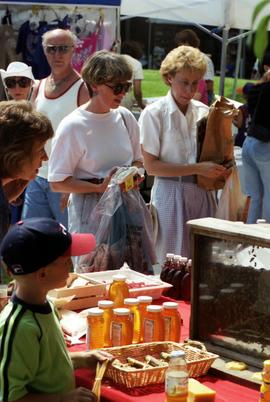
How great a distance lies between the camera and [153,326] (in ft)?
8.57

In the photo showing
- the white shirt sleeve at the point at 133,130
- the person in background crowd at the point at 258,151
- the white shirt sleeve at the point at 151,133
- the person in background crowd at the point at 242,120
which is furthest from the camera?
the person in background crowd at the point at 242,120

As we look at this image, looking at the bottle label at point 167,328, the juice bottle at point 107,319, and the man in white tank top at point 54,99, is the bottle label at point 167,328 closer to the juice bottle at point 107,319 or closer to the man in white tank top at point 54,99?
the juice bottle at point 107,319

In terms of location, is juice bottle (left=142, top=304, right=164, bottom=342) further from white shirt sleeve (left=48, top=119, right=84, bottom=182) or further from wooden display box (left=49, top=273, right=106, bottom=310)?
white shirt sleeve (left=48, top=119, right=84, bottom=182)

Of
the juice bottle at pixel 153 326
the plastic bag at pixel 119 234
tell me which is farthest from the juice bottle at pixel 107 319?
the plastic bag at pixel 119 234

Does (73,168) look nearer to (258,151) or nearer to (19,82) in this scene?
(19,82)

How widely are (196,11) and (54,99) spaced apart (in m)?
4.30

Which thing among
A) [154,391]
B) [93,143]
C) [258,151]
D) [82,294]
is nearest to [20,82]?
[93,143]

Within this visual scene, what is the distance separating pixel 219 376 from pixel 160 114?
211cm

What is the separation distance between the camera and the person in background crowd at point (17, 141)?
256 cm

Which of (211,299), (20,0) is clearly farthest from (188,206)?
(20,0)

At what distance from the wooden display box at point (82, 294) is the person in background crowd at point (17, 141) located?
544 mm

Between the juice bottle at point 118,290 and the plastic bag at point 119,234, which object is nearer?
the juice bottle at point 118,290

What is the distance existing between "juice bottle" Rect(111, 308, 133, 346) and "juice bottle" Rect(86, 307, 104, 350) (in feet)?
0.13

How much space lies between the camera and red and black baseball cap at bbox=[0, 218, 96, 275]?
1998 millimetres
